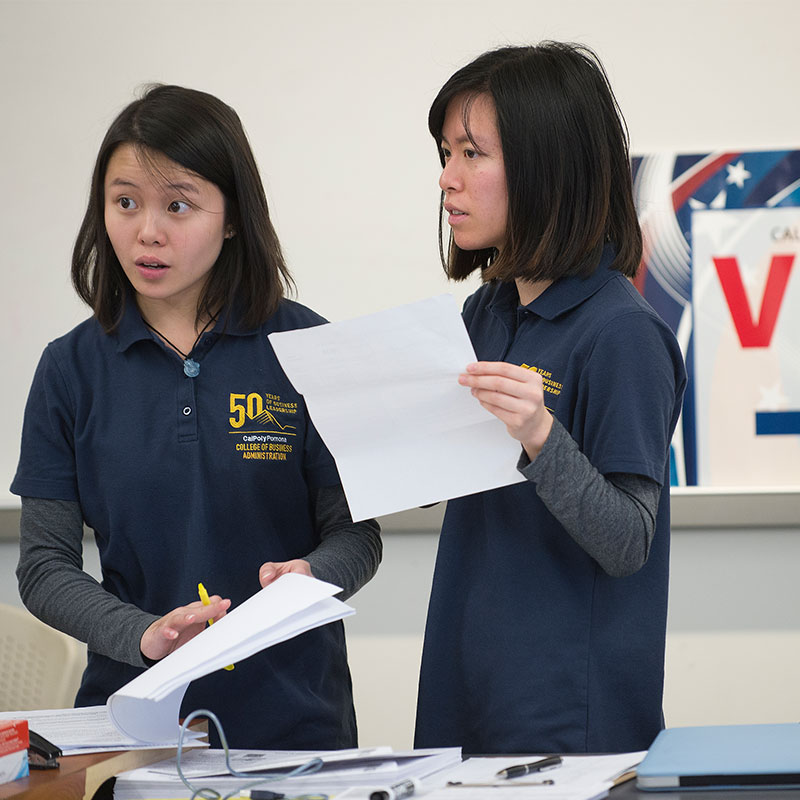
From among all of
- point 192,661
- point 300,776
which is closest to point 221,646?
point 192,661

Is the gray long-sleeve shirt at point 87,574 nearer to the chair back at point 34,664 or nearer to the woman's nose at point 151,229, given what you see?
the woman's nose at point 151,229

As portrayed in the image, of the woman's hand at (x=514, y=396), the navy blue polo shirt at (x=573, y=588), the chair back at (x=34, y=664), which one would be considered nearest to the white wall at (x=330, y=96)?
the chair back at (x=34, y=664)

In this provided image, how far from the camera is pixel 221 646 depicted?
1036 millimetres

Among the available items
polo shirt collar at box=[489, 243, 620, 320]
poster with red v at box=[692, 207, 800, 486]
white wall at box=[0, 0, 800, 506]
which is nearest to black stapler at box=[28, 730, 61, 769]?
polo shirt collar at box=[489, 243, 620, 320]

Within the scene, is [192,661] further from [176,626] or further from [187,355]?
[187,355]

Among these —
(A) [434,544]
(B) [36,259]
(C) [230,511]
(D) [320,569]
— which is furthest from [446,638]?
(B) [36,259]

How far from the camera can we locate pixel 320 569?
1.32 m

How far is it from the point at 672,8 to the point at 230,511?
6.01 feet

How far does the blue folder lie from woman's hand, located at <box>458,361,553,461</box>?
1.12 feet

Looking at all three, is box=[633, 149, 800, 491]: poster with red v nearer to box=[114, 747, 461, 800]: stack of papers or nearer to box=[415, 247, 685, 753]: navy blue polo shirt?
box=[415, 247, 685, 753]: navy blue polo shirt

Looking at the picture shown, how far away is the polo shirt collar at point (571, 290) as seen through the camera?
1.27 meters

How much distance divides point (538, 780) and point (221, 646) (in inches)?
13.3

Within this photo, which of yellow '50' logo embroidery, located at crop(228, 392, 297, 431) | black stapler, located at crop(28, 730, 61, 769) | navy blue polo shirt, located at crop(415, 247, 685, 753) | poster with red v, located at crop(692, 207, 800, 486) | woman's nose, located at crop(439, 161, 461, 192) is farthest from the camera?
poster with red v, located at crop(692, 207, 800, 486)

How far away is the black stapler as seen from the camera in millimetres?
1077
